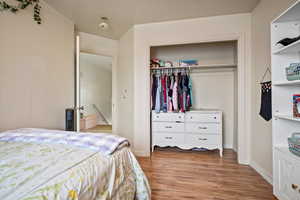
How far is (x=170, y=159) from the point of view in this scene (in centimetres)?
255

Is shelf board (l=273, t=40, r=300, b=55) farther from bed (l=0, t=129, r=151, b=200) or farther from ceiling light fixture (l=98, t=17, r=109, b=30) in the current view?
ceiling light fixture (l=98, t=17, r=109, b=30)

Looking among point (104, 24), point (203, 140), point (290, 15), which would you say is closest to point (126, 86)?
point (104, 24)

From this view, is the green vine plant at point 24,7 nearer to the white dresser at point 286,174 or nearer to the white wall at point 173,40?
the white wall at point 173,40

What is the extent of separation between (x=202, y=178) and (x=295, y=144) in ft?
3.45

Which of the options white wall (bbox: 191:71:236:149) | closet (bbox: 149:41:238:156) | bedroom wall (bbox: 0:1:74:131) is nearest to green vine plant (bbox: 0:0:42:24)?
Result: bedroom wall (bbox: 0:1:74:131)

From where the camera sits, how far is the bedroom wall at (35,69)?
Result: 5.36 feet

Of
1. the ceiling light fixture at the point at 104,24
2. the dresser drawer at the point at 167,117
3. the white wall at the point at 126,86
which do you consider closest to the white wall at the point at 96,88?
A: the white wall at the point at 126,86

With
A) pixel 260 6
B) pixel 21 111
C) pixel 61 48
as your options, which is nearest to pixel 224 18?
pixel 260 6

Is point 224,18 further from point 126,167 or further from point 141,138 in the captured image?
point 126,167

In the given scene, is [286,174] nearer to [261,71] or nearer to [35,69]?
[261,71]

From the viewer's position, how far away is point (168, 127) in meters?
2.87

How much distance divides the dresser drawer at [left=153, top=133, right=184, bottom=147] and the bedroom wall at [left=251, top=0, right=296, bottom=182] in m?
1.13

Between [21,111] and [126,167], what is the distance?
59.2 inches

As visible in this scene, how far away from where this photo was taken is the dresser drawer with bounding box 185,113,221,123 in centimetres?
272
